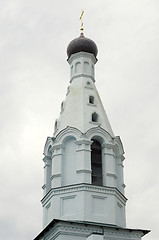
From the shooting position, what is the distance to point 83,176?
25.8 metres

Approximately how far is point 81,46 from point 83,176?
30.4ft

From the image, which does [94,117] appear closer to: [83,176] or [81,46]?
[83,176]

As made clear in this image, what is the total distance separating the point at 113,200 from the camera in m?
25.8

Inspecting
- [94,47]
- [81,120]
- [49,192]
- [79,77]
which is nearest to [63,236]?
[49,192]

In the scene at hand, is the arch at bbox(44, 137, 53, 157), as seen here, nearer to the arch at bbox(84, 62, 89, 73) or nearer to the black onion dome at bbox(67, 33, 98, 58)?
the arch at bbox(84, 62, 89, 73)

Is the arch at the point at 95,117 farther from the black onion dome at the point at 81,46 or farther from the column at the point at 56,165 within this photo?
the black onion dome at the point at 81,46

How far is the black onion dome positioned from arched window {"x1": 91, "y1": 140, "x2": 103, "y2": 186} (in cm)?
683

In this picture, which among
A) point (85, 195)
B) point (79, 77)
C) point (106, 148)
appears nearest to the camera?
point (85, 195)

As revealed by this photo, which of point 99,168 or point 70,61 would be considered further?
point 70,61

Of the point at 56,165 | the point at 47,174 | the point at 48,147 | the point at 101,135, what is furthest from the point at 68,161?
the point at 101,135

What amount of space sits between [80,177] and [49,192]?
1.83 m

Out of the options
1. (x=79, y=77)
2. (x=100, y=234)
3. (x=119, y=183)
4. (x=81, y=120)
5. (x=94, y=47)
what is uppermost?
(x=94, y=47)

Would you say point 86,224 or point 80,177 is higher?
point 80,177

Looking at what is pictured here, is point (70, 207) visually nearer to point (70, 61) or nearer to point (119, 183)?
point (119, 183)
